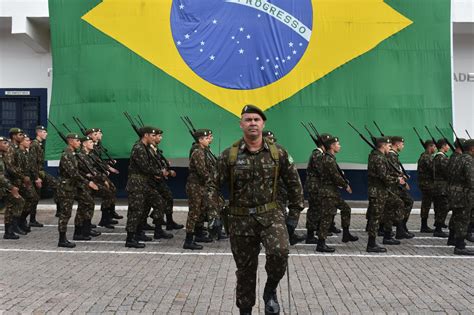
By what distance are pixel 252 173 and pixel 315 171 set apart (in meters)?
4.30

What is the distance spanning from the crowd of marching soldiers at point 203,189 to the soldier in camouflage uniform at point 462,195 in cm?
1

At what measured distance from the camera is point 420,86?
1183cm

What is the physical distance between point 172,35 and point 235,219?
28.3 ft

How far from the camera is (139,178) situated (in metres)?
8.02

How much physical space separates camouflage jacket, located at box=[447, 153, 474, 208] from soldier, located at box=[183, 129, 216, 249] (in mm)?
3679

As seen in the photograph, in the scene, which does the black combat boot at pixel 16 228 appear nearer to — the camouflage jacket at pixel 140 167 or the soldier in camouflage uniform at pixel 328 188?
the camouflage jacket at pixel 140 167

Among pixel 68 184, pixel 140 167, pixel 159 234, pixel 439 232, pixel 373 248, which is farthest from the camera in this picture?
pixel 439 232

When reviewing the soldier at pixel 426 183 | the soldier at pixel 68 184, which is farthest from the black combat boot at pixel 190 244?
the soldier at pixel 426 183

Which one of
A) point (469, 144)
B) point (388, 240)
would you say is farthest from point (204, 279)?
point (469, 144)

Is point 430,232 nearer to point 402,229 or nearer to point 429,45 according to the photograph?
point 402,229

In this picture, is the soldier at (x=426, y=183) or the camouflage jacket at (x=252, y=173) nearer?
the camouflage jacket at (x=252, y=173)

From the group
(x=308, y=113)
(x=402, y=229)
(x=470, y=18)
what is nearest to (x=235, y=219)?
(x=402, y=229)

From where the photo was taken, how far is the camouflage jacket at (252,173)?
4.14 metres

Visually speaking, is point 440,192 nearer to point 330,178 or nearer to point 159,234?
point 330,178
